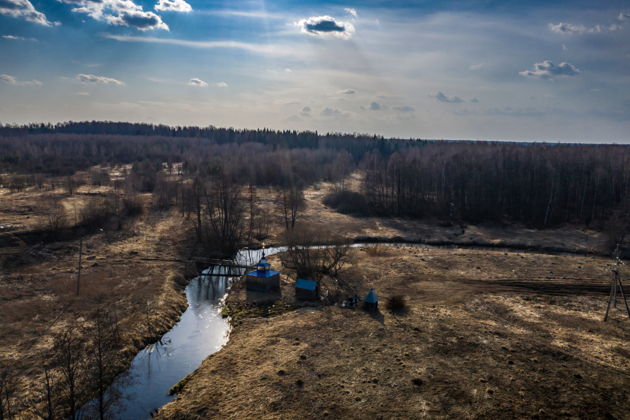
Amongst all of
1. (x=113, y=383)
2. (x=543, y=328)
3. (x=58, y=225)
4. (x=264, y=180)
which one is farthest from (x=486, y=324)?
(x=264, y=180)

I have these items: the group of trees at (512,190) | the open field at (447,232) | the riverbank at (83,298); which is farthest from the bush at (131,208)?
the group of trees at (512,190)

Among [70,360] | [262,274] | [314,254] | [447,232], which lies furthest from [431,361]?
[447,232]

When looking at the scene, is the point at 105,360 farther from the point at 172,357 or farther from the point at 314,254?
→ the point at 314,254

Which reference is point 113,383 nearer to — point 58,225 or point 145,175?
point 58,225

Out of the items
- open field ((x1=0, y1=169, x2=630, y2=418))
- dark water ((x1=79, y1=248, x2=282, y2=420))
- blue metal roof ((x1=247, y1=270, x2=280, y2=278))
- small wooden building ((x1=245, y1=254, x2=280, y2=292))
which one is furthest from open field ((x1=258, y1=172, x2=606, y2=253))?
dark water ((x1=79, y1=248, x2=282, y2=420))

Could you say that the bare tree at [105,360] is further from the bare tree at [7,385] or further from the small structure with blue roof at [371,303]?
the small structure with blue roof at [371,303]

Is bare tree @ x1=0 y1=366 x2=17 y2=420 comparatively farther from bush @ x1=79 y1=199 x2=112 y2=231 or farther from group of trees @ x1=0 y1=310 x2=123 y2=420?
bush @ x1=79 y1=199 x2=112 y2=231
